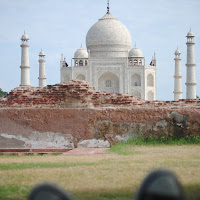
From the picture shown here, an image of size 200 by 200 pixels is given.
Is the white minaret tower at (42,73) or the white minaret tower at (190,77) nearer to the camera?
the white minaret tower at (190,77)

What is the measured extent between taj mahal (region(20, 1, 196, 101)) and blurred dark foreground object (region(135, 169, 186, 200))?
35883 millimetres

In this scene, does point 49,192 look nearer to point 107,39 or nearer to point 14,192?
point 14,192

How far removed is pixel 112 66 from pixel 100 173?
34488 millimetres

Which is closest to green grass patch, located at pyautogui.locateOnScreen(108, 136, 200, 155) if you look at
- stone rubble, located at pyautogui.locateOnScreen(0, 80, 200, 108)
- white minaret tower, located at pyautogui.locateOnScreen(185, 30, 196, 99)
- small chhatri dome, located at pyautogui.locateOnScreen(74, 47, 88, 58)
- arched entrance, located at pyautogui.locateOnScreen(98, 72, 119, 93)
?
stone rubble, located at pyautogui.locateOnScreen(0, 80, 200, 108)

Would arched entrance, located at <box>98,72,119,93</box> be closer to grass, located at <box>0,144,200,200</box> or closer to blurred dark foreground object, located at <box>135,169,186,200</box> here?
grass, located at <box>0,144,200,200</box>

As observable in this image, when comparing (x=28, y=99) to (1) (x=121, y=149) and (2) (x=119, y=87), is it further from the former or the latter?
(2) (x=119, y=87)

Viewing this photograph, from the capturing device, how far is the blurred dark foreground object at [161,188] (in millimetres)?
1782

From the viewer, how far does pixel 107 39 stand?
3956cm

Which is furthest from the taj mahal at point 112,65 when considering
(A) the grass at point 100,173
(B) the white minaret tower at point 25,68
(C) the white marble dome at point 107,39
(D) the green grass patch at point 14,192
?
(D) the green grass patch at point 14,192

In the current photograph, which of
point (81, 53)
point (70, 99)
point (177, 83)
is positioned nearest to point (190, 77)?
point (177, 83)

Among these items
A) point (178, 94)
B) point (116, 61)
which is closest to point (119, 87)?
point (116, 61)

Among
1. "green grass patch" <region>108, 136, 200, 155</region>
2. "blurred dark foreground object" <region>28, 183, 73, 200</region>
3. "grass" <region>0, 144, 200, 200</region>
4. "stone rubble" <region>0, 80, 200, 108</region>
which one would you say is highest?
"stone rubble" <region>0, 80, 200, 108</region>

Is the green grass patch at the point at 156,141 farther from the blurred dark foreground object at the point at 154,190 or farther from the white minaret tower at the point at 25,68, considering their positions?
the white minaret tower at the point at 25,68

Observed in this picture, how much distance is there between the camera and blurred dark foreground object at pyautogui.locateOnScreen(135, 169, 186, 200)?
5.85 ft
